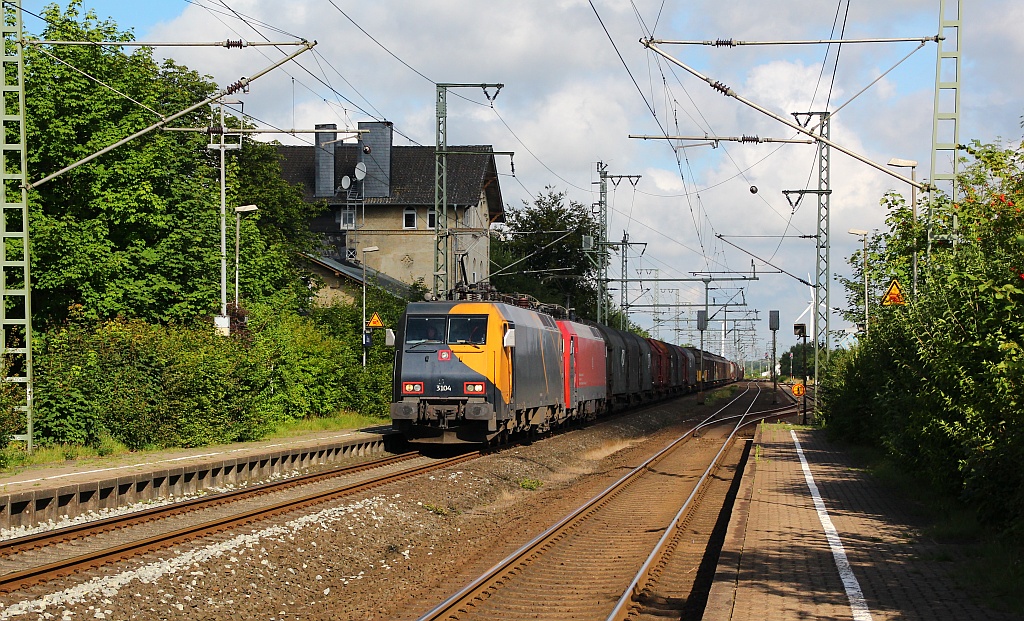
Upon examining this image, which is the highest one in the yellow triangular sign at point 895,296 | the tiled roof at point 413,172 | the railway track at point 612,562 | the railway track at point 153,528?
the tiled roof at point 413,172

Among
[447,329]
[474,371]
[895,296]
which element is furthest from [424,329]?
[895,296]

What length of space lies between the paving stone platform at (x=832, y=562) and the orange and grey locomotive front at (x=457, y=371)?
6.82m

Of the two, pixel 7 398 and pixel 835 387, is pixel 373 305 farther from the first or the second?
pixel 7 398

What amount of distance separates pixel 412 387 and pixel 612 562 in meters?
11.5

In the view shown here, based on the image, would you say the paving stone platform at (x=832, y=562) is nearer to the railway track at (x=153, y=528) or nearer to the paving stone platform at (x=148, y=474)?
the railway track at (x=153, y=528)

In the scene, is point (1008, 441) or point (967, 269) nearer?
point (1008, 441)

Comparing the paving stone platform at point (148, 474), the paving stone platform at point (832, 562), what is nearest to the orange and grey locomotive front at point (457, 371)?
the paving stone platform at point (148, 474)

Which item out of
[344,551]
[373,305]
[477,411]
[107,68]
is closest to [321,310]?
[373,305]

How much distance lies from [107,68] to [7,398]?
12860 millimetres

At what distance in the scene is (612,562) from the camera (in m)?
12.4

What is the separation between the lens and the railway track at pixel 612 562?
995 centimetres

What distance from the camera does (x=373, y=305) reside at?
3628 centimetres

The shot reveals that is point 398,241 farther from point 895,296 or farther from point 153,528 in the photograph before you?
point 153,528

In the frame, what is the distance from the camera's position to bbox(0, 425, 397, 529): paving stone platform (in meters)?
13.6
